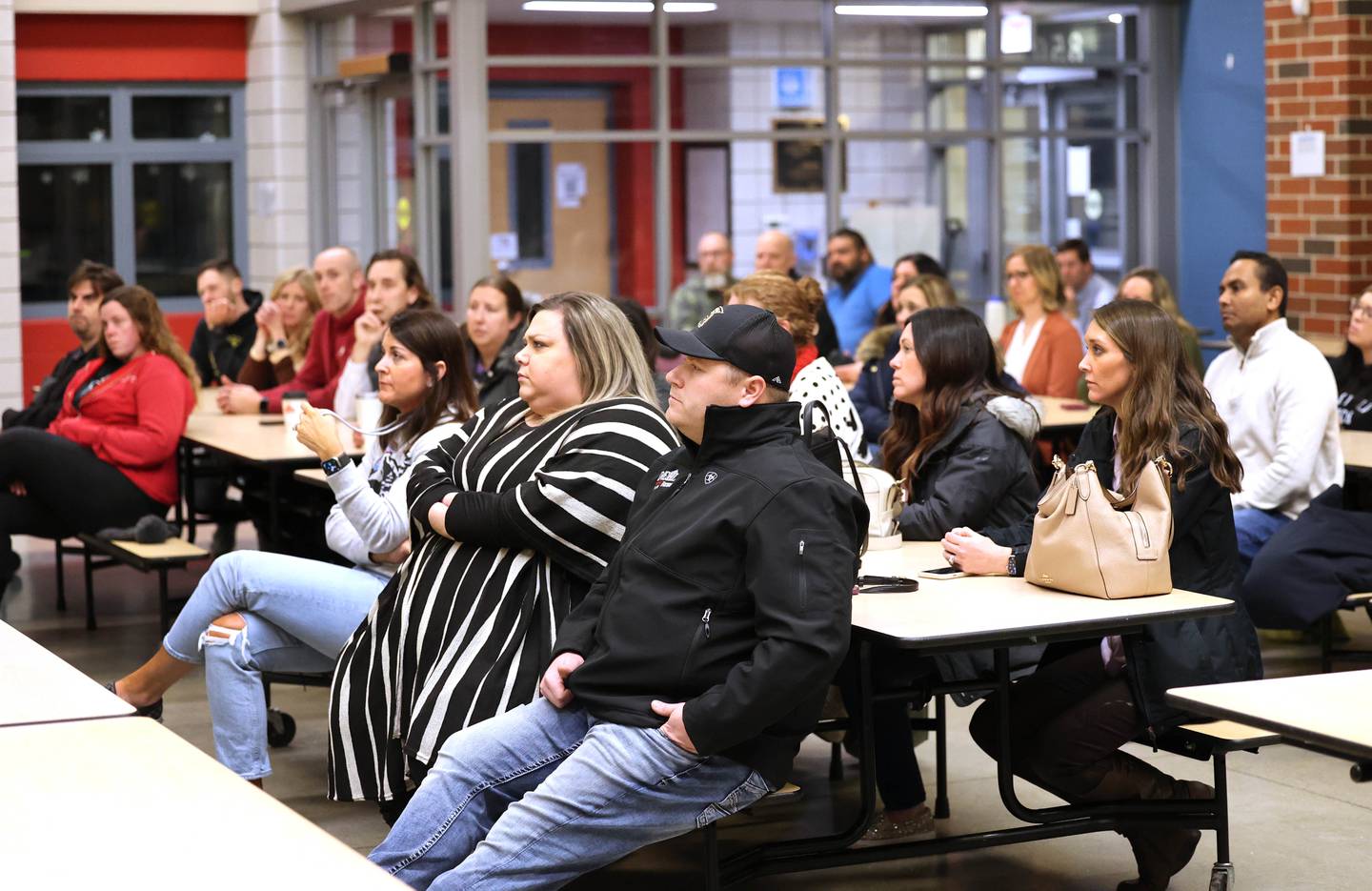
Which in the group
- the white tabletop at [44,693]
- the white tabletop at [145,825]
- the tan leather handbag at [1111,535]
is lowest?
the white tabletop at [145,825]

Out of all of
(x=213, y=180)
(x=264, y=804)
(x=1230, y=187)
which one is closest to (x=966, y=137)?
(x=1230, y=187)

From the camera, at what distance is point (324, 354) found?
7633mm

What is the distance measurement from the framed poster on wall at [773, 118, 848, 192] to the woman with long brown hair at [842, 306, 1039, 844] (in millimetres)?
7338

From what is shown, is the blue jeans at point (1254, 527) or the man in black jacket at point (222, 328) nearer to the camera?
→ the blue jeans at point (1254, 527)

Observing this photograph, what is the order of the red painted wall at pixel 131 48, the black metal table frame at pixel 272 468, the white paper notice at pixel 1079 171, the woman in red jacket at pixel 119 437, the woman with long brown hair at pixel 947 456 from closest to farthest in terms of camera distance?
the woman with long brown hair at pixel 947 456, the black metal table frame at pixel 272 468, the woman in red jacket at pixel 119 437, the white paper notice at pixel 1079 171, the red painted wall at pixel 131 48

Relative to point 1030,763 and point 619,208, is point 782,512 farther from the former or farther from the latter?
point 619,208

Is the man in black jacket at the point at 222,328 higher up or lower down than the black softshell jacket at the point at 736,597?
higher up

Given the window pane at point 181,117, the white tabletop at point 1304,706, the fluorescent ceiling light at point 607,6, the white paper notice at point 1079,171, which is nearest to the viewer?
the white tabletop at point 1304,706

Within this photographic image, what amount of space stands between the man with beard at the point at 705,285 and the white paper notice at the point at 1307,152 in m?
3.01

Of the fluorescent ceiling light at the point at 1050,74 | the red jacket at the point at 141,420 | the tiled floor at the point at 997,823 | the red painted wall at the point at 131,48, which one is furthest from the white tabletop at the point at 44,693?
the red painted wall at the point at 131,48

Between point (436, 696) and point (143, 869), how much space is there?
1.54m

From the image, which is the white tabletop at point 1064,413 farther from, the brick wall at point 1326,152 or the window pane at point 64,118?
the window pane at point 64,118

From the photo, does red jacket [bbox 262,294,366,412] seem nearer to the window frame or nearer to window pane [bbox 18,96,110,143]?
the window frame

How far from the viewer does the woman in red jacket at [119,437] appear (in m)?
6.44
